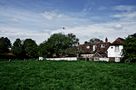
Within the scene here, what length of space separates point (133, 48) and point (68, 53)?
52211 mm

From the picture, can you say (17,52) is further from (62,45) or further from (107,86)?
(107,86)

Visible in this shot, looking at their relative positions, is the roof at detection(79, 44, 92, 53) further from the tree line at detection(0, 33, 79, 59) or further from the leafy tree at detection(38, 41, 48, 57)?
the leafy tree at detection(38, 41, 48, 57)

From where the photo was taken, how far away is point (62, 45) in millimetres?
109062

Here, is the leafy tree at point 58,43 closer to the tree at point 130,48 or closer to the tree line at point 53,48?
the tree line at point 53,48

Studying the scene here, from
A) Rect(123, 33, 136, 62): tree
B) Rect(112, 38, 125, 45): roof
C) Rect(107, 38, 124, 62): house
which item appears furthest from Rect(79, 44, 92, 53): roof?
Rect(123, 33, 136, 62): tree

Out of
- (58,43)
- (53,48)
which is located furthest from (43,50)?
(58,43)

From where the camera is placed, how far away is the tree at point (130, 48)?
54.5m

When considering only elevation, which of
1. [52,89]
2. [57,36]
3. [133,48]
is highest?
[57,36]

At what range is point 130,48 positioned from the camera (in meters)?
55.6

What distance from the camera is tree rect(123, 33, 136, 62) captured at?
5450 centimetres

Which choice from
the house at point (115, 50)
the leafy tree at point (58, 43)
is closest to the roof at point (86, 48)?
the leafy tree at point (58, 43)

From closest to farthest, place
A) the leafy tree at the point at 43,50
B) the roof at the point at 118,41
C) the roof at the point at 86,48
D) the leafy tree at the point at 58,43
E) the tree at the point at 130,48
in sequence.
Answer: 1. the tree at the point at 130,48
2. the roof at the point at 118,41
3. the leafy tree at the point at 43,50
4. the roof at the point at 86,48
5. the leafy tree at the point at 58,43

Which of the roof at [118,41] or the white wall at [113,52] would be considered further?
the roof at [118,41]

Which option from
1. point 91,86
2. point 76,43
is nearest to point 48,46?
point 76,43
